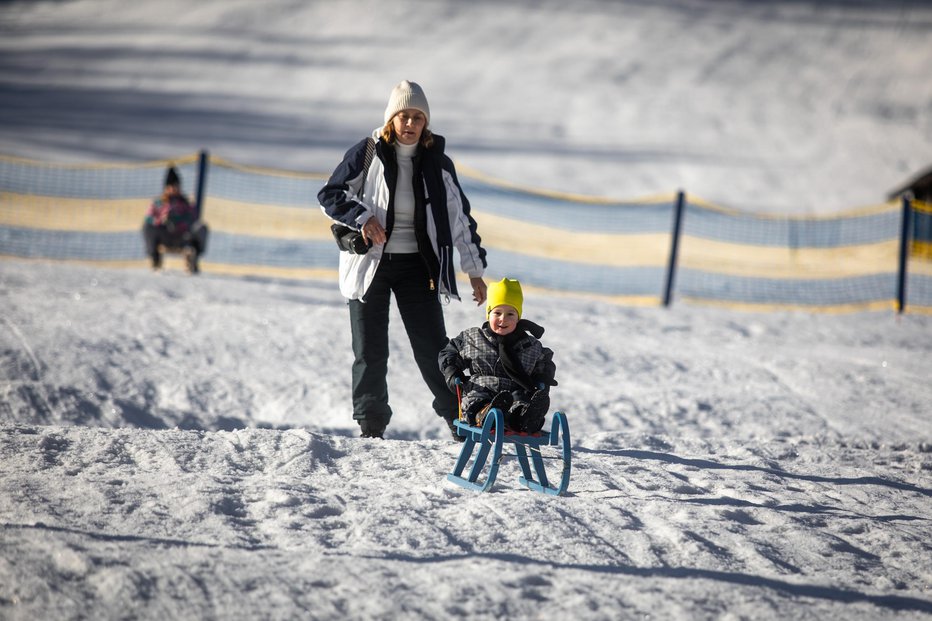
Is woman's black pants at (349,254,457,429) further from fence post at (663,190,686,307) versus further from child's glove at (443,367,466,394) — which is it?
fence post at (663,190,686,307)

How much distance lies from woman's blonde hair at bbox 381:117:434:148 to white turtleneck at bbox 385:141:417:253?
0.10 ft

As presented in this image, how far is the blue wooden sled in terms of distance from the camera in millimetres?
3923

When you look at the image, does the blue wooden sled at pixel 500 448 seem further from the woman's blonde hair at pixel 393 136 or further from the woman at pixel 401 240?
the woman's blonde hair at pixel 393 136

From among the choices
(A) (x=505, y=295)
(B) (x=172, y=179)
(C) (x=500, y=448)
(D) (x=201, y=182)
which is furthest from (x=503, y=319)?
(D) (x=201, y=182)

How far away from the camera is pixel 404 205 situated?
4660 mm

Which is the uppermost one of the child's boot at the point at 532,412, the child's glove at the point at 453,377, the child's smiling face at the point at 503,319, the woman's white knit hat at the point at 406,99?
the woman's white knit hat at the point at 406,99

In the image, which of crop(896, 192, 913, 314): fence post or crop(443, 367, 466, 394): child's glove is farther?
crop(896, 192, 913, 314): fence post

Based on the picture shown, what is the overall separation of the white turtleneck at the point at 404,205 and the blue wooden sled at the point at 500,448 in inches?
37.6

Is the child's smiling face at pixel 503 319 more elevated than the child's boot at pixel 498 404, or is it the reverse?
the child's smiling face at pixel 503 319

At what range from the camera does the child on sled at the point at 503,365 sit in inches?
161

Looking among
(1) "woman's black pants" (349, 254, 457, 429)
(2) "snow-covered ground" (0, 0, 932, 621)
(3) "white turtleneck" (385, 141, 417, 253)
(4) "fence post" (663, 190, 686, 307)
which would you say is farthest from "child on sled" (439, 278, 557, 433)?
(4) "fence post" (663, 190, 686, 307)

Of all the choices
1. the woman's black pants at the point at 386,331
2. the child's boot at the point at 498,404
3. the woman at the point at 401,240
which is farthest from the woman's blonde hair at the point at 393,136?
the child's boot at the point at 498,404

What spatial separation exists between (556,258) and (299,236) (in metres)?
4.10

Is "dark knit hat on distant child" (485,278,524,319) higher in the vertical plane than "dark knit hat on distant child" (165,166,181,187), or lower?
lower
